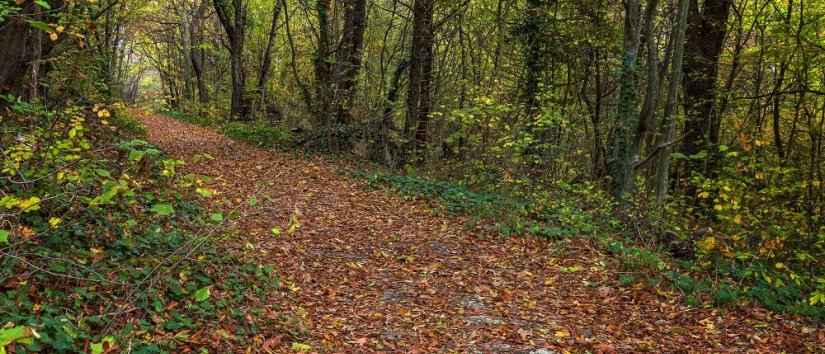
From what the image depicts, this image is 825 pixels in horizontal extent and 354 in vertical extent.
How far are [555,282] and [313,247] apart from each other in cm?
365

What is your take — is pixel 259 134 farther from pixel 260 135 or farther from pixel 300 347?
pixel 300 347

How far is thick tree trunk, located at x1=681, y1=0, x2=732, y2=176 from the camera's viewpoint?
11680 mm

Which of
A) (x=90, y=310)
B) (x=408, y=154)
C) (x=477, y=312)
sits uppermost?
(x=408, y=154)

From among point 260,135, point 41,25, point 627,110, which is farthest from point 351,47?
point 41,25

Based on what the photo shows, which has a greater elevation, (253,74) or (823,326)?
(253,74)

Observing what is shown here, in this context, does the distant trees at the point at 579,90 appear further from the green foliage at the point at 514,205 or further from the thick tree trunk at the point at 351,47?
the green foliage at the point at 514,205

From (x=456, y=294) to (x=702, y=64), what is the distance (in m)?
8.63

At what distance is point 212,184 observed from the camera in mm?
10883

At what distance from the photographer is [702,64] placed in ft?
38.9

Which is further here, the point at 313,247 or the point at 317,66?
the point at 317,66

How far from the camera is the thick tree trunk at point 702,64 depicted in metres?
11.7

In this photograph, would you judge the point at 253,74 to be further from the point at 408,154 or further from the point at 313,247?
the point at 313,247

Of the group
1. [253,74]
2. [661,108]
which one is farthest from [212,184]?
[253,74]

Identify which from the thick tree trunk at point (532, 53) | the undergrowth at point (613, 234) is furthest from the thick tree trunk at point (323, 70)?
the thick tree trunk at point (532, 53)
